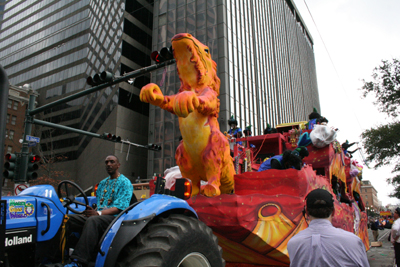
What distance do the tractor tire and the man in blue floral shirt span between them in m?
0.29

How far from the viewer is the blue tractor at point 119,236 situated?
8.28ft

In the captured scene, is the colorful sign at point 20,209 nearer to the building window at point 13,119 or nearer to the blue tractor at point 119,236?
the blue tractor at point 119,236

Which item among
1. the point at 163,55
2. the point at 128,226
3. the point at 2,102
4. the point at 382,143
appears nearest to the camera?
the point at 2,102

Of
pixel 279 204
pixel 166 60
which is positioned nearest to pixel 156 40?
pixel 166 60

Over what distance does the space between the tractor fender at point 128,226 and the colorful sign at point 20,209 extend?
670mm

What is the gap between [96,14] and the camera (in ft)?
114

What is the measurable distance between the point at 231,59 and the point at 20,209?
79.0 ft

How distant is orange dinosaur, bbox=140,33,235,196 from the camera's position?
4.88 meters

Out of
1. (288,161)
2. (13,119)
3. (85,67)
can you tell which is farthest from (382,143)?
(13,119)

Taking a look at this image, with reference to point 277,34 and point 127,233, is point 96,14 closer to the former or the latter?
point 277,34

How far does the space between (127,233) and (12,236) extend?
884mm

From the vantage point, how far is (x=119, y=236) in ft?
8.79

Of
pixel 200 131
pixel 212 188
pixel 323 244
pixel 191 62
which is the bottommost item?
pixel 323 244

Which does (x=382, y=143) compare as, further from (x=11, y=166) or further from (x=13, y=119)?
(x=13, y=119)
